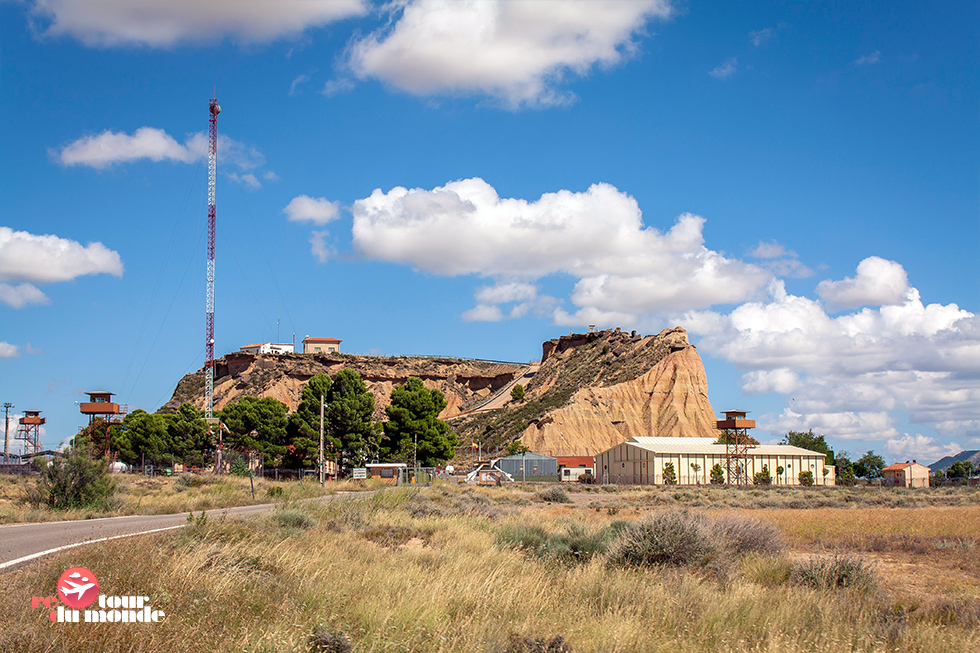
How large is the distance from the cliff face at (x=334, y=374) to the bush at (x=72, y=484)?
320 ft

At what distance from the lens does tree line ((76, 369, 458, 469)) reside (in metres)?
71.6

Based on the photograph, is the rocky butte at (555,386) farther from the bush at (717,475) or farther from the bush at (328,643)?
the bush at (328,643)

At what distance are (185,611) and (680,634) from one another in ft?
16.5

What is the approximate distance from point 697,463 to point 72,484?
211ft

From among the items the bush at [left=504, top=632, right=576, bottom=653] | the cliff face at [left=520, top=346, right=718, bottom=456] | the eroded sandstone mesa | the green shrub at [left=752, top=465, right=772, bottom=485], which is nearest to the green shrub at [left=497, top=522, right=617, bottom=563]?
the bush at [left=504, top=632, right=576, bottom=653]

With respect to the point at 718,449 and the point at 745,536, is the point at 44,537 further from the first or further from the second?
the point at 718,449

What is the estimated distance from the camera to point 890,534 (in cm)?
2188

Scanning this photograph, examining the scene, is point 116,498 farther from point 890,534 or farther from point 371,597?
point 890,534

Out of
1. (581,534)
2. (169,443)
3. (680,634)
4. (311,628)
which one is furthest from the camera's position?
(169,443)

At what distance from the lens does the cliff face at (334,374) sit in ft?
438

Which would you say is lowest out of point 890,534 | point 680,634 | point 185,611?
point 890,534

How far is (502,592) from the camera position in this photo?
9070 millimetres

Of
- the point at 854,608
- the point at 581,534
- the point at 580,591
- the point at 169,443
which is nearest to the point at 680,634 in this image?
the point at 580,591

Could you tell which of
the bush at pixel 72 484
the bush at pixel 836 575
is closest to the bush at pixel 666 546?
the bush at pixel 836 575
